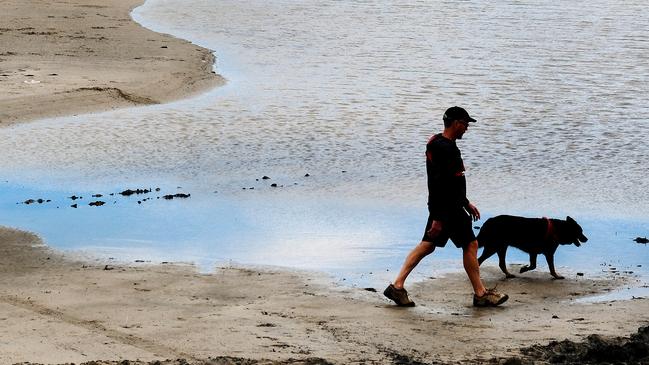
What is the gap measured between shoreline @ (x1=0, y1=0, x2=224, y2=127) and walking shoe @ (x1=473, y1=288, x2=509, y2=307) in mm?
10139

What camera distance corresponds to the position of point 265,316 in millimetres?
8719

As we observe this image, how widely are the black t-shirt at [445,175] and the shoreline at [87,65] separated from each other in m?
9.79

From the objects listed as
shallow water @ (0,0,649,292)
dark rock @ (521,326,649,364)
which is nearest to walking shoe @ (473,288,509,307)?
dark rock @ (521,326,649,364)

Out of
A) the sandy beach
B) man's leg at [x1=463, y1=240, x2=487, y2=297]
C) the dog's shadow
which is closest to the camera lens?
the sandy beach

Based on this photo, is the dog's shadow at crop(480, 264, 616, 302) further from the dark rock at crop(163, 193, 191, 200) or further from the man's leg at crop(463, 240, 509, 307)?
the dark rock at crop(163, 193, 191, 200)

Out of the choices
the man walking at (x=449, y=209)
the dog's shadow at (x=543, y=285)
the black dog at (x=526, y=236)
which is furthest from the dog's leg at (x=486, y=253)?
Result: the man walking at (x=449, y=209)

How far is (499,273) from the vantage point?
1040cm

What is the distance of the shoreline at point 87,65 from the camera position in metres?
19.1

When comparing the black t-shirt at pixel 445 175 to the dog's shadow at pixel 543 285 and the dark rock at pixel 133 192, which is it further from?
the dark rock at pixel 133 192

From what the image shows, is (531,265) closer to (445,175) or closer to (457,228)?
(457,228)

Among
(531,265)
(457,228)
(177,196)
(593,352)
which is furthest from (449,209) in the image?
(177,196)

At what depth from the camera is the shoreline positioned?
752 inches

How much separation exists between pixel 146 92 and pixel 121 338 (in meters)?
12.6

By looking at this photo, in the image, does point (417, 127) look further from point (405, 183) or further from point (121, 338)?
point (121, 338)
